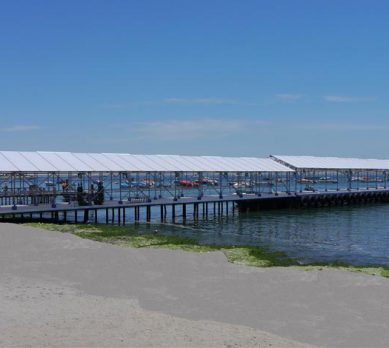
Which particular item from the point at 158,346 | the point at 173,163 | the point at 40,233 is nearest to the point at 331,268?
the point at 158,346

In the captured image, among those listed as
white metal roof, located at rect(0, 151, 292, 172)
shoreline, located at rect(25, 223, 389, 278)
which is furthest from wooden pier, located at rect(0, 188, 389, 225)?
shoreline, located at rect(25, 223, 389, 278)

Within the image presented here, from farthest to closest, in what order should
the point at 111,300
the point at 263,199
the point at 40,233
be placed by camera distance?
1. the point at 263,199
2. the point at 40,233
3. the point at 111,300

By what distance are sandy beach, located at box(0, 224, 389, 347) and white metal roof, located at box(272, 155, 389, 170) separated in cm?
4915

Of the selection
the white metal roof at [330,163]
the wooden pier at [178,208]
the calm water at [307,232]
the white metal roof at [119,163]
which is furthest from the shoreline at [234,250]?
the white metal roof at [330,163]

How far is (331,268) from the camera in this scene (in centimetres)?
2566

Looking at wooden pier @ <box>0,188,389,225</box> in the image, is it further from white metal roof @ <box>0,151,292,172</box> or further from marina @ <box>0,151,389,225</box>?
white metal roof @ <box>0,151,292,172</box>

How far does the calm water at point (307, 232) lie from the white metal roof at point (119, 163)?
18.9 feet

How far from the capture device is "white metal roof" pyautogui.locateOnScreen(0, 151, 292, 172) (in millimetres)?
43156

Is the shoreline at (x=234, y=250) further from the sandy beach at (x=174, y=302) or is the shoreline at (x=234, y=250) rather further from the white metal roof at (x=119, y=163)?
the white metal roof at (x=119, y=163)

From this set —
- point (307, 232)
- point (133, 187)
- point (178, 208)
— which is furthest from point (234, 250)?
point (178, 208)

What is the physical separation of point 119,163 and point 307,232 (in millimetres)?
18130

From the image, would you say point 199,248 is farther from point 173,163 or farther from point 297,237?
point 173,163

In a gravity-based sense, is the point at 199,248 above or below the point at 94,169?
below

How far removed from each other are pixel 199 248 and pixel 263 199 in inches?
1374
